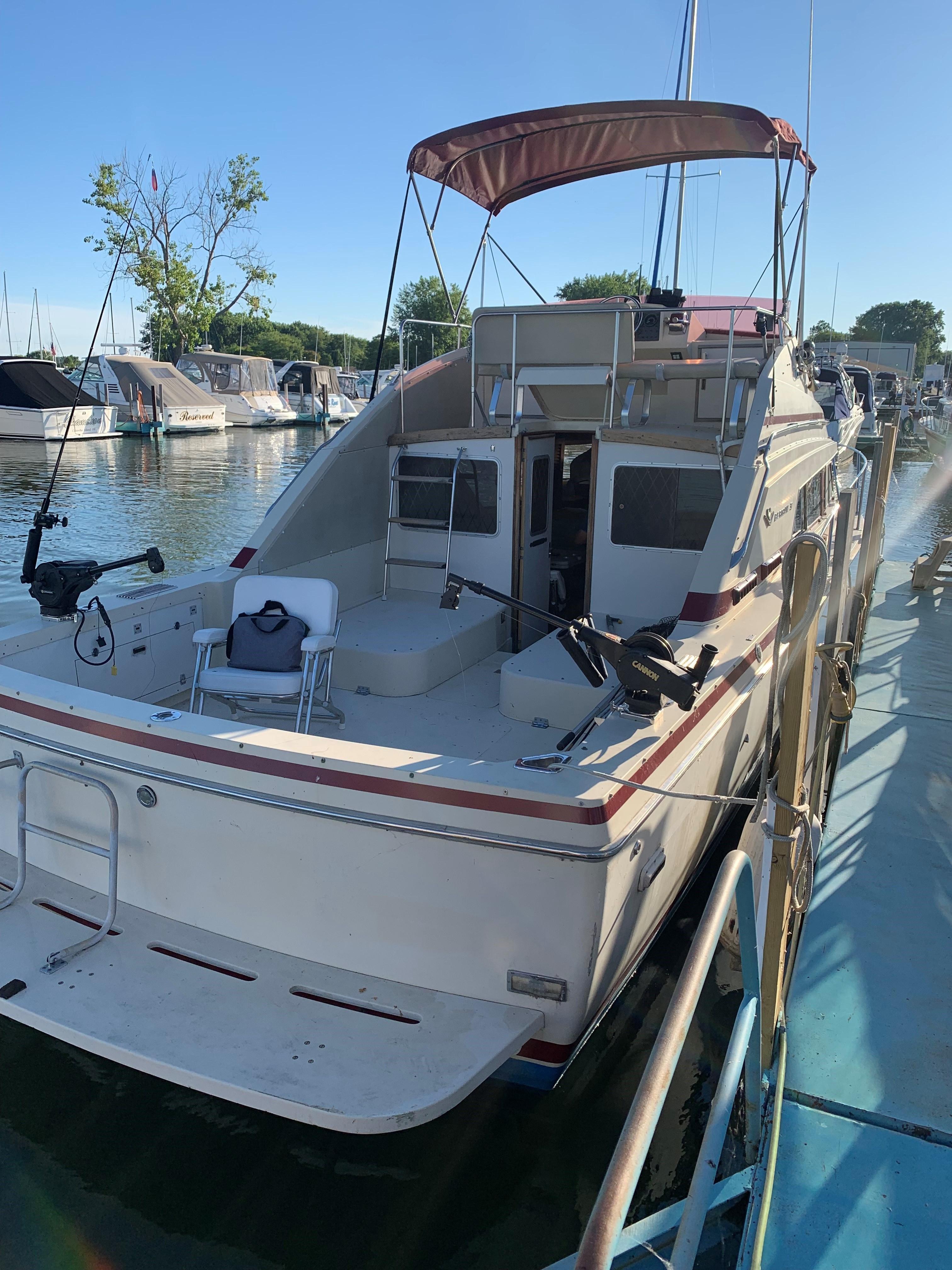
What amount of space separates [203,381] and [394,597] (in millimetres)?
40592

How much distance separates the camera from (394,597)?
6.30 m

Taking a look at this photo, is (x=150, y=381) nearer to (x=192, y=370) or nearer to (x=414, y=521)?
(x=192, y=370)

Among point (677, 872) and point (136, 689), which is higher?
point (136, 689)

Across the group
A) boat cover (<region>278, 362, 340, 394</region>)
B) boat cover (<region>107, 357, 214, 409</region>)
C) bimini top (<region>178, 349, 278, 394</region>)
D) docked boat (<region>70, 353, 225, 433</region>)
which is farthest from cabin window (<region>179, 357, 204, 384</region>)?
boat cover (<region>278, 362, 340, 394</region>)

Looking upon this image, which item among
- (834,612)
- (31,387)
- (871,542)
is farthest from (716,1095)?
(31,387)

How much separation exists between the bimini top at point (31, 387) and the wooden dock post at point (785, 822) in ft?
107

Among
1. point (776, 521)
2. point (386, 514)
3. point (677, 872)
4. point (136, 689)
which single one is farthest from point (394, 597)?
point (677, 872)

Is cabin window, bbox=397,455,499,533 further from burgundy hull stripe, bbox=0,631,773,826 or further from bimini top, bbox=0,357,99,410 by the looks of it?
bimini top, bbox=0,357,99,410

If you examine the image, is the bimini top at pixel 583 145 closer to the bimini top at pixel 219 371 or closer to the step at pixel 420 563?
the step at pixel 420 563

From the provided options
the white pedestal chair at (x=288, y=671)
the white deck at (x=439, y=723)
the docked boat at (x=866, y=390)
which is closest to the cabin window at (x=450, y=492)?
the white deck at (x=439, y=723)

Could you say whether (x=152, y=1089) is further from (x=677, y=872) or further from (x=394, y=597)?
(x=394, y=597)

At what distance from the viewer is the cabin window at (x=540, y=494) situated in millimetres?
6133

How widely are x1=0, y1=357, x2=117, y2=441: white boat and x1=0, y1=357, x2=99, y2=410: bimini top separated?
0.4 inches

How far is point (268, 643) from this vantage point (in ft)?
14.5
